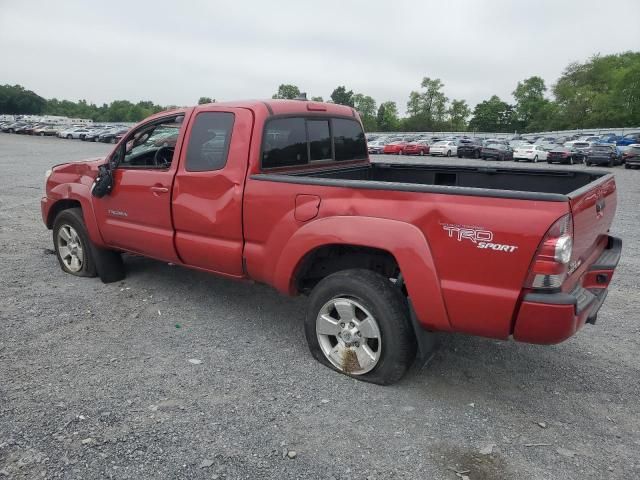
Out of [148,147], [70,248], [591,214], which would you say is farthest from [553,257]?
[70,248]

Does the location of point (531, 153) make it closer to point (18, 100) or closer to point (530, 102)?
point (530, 102)

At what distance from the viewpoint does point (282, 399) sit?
3.39 meters

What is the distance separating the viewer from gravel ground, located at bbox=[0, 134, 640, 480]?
2.79 metres

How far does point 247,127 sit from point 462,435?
2.67 meters

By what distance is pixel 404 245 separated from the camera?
3115 mm

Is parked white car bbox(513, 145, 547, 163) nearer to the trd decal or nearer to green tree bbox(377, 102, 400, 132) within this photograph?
the trd decal

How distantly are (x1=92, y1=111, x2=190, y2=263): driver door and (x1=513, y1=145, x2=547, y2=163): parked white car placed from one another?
31.9 meters

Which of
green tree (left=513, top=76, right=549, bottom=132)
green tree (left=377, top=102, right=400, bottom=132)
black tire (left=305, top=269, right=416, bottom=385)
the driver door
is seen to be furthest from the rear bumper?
green tree (left=377, top=102, right=400, bottom=132)

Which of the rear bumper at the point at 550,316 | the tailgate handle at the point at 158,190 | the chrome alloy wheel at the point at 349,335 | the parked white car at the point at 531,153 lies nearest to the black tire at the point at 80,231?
the tailgate handle at the point at 158,190

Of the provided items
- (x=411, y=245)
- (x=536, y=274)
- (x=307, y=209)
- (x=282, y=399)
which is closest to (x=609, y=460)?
(x=536, y=274)

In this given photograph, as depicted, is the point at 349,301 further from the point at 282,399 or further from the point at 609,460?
the point at 609,460

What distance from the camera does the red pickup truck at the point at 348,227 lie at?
282 centimetres

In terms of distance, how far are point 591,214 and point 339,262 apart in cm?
171

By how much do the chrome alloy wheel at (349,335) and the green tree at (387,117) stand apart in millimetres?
120248
